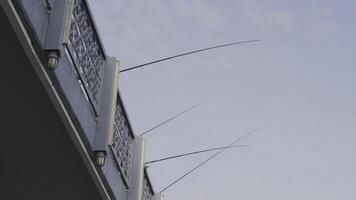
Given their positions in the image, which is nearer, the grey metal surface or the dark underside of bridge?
the dark underside of bridge

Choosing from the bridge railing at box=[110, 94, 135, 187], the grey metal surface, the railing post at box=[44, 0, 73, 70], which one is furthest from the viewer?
the bridge railing at box=[110, 94, 135, 187]

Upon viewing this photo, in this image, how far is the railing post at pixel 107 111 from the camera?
7.44 m

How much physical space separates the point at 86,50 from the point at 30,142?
1221mm

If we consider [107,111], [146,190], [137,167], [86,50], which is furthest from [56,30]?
[146,190]

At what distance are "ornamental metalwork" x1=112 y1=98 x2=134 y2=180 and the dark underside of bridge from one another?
105 cm

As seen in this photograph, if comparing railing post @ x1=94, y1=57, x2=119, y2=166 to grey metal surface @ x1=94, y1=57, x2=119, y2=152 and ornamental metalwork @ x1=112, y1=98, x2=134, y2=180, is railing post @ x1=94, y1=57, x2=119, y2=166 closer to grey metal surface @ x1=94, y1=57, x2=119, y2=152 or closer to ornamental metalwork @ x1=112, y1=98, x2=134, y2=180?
grey metal surface @ x1=94, y1=57, x2=119, y2=152

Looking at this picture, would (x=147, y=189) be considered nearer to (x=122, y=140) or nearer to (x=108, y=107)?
(x=122, y=140)

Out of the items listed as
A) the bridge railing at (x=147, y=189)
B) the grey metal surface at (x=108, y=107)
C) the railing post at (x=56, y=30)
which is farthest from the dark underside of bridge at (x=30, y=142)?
the bridge railing at (x=147, y=189)

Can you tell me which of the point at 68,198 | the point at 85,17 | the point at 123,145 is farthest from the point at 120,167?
the point at 85,17

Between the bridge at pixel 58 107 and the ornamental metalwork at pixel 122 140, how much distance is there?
2 cm

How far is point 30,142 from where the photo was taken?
6.88m

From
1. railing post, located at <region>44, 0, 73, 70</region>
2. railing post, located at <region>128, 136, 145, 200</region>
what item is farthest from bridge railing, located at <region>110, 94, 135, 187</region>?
railing post, located at <region>44, 0, 73, 70</region>

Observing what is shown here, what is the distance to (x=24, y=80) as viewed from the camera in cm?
602

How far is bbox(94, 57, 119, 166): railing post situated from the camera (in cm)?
744
